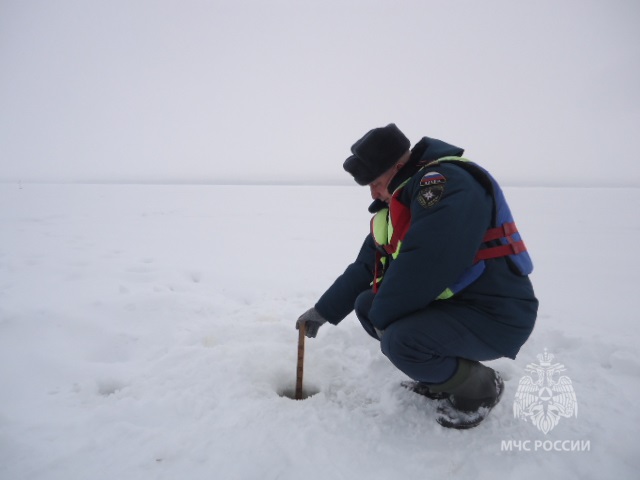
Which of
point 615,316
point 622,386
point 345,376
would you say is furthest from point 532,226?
point 345,376

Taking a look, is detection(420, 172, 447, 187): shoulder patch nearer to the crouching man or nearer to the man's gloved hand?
the crouching man

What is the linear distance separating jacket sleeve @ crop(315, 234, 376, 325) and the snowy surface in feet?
1.39

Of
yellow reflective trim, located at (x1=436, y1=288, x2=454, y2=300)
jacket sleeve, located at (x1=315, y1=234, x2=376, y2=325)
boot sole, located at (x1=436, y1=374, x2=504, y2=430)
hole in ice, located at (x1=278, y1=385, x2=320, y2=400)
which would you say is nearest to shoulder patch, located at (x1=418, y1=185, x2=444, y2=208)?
yellow reflective trim, located at (x1=436, y1=288, x2=454, y2=300)

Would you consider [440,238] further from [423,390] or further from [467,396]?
[423,390]

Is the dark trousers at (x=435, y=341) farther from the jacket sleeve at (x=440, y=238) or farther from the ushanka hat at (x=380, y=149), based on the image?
the ushanka hat at (x=380, y=149)

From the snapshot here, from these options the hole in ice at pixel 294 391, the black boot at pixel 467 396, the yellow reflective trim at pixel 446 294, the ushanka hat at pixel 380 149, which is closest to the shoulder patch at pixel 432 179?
the ushanka hat at pixel 380 149

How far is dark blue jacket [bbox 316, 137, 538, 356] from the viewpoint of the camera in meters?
1.48

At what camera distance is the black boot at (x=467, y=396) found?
172cm

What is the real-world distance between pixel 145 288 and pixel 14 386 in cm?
158

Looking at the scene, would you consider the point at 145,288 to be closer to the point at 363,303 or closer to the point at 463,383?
the point at 363,303

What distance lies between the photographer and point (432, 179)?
156cm

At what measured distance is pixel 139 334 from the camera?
2721 millimetres

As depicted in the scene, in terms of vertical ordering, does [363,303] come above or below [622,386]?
above

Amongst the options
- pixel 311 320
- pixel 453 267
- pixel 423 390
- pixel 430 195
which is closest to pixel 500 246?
pixel 453 267
